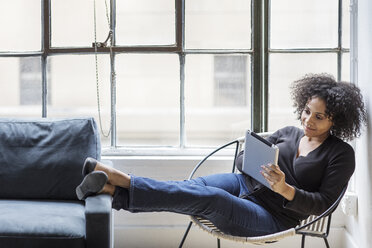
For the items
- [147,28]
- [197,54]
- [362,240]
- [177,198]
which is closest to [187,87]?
[197,54]

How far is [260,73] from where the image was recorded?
9.80 ft

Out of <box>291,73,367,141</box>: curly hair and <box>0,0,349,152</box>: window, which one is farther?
<box>0,0,349,152</box>: window

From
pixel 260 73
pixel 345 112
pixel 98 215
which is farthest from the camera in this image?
pixel 260 73

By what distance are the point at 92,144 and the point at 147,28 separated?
0.89 m

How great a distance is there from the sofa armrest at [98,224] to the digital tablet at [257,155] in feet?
2.39

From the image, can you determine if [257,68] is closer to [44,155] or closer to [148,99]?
[148,99]

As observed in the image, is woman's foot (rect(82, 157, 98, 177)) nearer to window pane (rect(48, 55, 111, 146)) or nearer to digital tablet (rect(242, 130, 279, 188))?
digital tablet (rect(242, 130, 279, 188))

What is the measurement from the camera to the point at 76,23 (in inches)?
121

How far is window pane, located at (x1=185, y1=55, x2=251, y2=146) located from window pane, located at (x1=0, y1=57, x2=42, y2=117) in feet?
3.26

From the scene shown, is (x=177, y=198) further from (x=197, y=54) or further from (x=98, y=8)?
(x=98, y=8)

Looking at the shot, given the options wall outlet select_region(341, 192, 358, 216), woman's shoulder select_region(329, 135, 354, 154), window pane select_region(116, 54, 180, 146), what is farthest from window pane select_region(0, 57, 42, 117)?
wall outlet select_region(341, 192, 358, 216)

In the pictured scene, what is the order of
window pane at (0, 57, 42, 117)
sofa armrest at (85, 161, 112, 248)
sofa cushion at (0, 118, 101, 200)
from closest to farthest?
sofa armrest at (85, 161, 112, 248) < sofa cushion at (0, 118, 101, 200) < window pane at (0, 57, 42, 117)

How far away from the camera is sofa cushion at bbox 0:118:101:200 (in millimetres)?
2531

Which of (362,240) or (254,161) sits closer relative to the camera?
(254,161)
